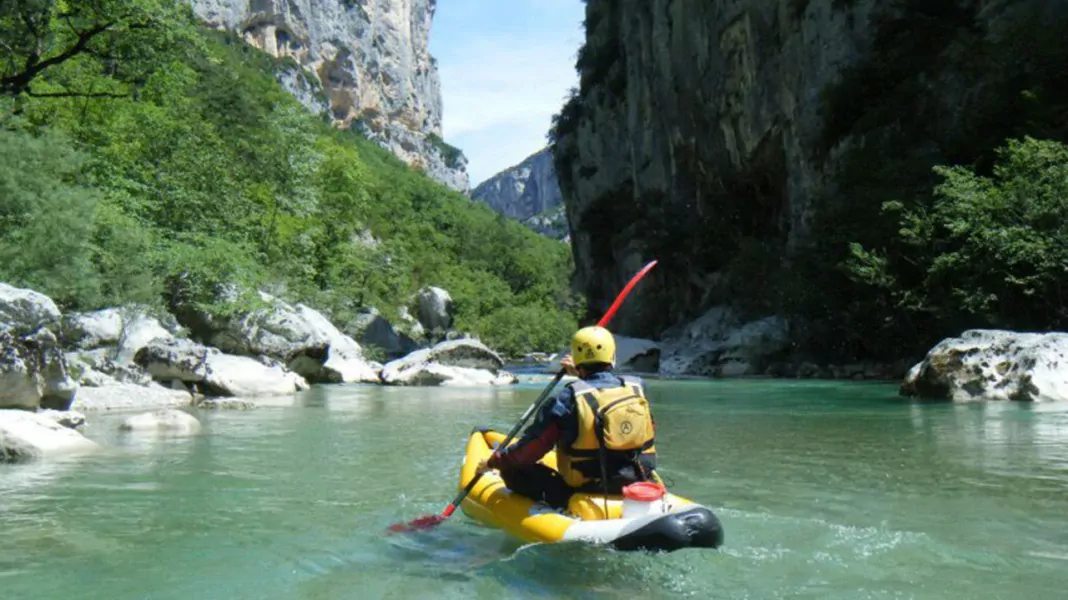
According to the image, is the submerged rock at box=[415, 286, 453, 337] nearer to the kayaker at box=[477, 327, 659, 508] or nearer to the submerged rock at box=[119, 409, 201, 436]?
the submerged rock at box=[119, 409, 201, 436]

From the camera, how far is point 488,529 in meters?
5.29

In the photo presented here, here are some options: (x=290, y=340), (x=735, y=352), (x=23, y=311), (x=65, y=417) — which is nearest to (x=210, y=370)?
(x=290, y=340)

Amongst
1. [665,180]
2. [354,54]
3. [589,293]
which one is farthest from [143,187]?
[354,54]

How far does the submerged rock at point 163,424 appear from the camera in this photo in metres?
9.71

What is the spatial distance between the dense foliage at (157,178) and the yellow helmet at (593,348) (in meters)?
10.0

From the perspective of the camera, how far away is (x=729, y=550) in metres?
4.62

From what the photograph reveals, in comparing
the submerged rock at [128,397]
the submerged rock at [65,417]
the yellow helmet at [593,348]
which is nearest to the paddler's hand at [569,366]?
the yellow helmet at [593,348]

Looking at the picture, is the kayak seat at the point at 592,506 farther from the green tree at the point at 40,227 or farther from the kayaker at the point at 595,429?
the green tree at the point at 40,227

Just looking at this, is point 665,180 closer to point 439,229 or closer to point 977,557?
point 439,229

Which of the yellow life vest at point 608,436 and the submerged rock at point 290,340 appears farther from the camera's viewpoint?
the submerged rock at point 290,340

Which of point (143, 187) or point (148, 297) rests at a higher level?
point (143, 187)

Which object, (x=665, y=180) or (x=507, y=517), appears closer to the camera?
(x=507, y=517)

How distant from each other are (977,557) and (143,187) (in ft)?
61.3

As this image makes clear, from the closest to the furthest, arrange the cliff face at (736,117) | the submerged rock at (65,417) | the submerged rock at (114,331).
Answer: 1. the submerged rock at (65,417)
2. the submerged rock at (114,331)
3. the cliff face at (736,117)
